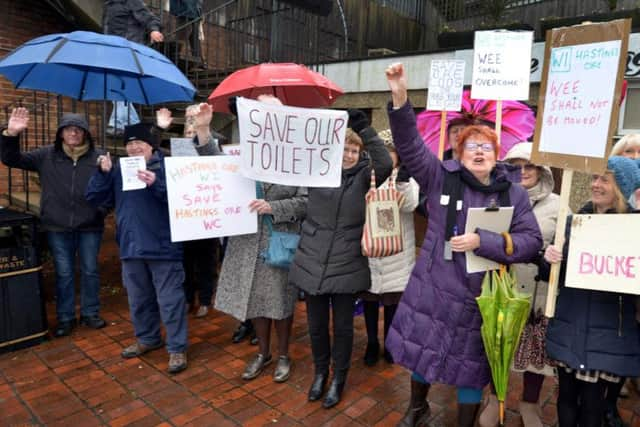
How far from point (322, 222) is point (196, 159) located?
104 centimetres

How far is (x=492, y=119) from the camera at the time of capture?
343 centimetres

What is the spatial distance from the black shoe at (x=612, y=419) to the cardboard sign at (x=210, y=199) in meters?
2.53

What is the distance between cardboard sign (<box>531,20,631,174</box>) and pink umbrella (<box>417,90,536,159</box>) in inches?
38.9

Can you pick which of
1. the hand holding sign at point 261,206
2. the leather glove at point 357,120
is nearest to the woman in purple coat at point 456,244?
the leather glove at point 357,120

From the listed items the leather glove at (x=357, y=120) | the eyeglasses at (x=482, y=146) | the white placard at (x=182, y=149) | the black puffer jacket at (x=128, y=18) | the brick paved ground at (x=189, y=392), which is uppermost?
the black puffer jacket at (x=128, y=18)

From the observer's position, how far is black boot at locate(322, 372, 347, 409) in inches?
119

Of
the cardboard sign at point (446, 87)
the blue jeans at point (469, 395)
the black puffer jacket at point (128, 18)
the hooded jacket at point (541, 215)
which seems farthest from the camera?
the black puffer jacket at point (128, 18)

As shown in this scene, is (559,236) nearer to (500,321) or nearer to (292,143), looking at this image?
(500,321)

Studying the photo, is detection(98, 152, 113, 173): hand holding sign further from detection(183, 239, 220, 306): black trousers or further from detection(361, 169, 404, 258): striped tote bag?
detection(361, 169, 404, 258): striped tote bag

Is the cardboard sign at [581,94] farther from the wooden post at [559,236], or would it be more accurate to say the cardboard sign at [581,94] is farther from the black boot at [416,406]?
the black boot at [416,406]

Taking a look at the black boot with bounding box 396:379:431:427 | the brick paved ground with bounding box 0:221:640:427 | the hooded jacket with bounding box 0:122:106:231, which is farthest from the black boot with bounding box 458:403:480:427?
the hooded jacket with bounding box 0:122:106:231

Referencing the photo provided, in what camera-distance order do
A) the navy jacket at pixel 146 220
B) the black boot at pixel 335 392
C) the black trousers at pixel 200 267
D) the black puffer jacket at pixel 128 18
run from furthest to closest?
1. the black puffer jacket at pixel 128 18
2. the black trousers at pixel 200 267
3. the navy jacket at pixel 146 220
4. the black boot at pixel 335 392

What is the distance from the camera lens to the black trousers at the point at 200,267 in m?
4.58

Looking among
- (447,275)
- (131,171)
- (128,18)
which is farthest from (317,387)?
(128,18)
